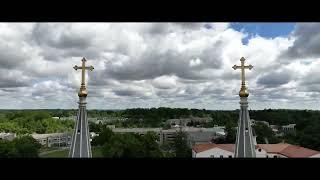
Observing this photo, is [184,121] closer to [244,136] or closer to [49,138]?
[49,138]

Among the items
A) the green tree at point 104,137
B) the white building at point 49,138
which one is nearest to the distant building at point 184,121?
the green tree at point 104,137

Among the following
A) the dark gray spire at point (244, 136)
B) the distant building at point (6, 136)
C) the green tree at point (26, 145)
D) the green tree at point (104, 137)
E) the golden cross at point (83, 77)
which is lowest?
the green tree at point (26, 145)

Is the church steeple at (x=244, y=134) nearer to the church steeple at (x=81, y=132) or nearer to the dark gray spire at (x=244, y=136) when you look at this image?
the dark gray spire at (x=244, y=136)

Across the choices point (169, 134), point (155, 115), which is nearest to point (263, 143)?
point (155, 115)

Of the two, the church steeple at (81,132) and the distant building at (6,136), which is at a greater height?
the church steeple at (81,132)

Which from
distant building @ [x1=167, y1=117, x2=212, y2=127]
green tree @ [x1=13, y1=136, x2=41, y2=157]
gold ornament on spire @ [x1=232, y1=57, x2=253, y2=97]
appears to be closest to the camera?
gold ornament on spire @ [x1=232, y1=57, x2=253, y2=97]

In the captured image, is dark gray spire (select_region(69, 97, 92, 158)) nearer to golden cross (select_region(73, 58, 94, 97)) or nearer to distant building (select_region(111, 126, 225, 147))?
golden cross (select_region(73, 58, 94, 97))

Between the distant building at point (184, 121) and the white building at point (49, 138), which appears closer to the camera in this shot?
the distant building at point (184, 121)

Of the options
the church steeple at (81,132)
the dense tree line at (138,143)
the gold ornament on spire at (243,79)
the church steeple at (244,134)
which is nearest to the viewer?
the church steeple at (81,132)

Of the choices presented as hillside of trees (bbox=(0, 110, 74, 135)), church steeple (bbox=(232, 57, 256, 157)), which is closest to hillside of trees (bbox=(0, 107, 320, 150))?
hillside of trees (bbox=(0, 110, 74, 135))

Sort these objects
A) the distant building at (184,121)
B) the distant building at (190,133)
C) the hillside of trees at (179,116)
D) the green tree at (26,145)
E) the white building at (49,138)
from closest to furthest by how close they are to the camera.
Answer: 1. the hillside of trees at (179,116)
2. the green tree at (26,145)
3. the distant building at (184,121)
4. the distant building at (190,133)
5. the white building at (49,138)

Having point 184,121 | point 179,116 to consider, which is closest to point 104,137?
point 179,116
